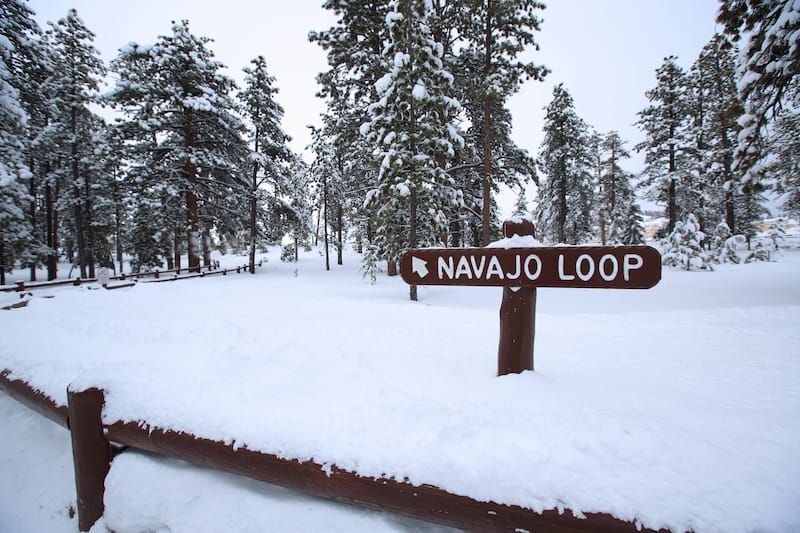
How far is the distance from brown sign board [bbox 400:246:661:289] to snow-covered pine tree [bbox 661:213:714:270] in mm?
21004

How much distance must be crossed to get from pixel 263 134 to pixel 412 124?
1566cm

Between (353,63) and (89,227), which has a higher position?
(353,63)

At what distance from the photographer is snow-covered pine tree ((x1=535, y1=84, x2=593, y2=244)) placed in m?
24.0

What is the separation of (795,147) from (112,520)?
19.3 meters

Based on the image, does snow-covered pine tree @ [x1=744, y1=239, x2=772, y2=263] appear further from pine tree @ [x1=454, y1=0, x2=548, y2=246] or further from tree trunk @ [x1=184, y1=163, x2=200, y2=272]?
tree trunk @ [x1=184, y1=163, x2=200, y2=272]

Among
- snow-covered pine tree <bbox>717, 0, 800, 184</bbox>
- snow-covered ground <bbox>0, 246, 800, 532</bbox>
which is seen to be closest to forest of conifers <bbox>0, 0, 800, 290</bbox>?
snow-covered pine tree <bbox>717, 0, 800, 184</bbox>

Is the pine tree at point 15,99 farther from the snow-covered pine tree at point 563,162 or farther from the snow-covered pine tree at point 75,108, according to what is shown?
the snow-covered pine tree at point 563,162

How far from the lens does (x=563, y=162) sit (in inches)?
989

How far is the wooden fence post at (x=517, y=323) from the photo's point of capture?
3.10m

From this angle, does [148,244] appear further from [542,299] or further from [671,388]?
[671,388]

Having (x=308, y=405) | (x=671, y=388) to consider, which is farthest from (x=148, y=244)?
(x=671, y=388)

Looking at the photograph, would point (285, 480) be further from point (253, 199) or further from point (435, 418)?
point (253, 199)

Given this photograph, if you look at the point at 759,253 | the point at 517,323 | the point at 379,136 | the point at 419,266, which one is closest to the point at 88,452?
the point at 419,266

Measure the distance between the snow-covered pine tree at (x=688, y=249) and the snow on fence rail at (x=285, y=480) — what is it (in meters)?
22.4
